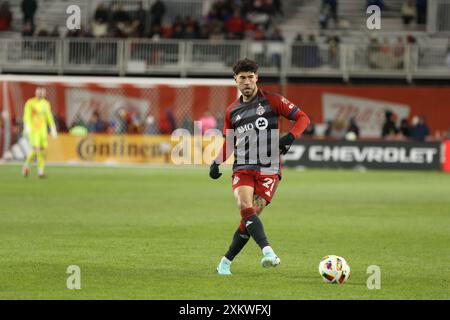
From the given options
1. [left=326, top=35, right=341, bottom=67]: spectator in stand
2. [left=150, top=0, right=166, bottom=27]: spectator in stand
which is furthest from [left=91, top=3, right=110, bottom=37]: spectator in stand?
[left=326, top=35, right=341, bottom=67]: spectator in stand

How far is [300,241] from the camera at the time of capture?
15.3m

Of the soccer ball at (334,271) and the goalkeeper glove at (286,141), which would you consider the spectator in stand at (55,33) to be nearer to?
the goalkeeper glove at (286,141)

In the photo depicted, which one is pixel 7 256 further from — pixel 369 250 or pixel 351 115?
pixel 351 115

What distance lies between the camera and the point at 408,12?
43438 mm

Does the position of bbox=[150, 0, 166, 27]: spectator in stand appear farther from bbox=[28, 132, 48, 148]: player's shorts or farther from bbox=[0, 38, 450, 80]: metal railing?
bbox=[28, 132, 48, 148]: player's shorts

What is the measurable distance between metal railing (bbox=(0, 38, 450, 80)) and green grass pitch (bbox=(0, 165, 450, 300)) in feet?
40.6

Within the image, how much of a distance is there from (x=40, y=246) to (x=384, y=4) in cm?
3274

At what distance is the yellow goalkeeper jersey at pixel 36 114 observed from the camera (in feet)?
97.6

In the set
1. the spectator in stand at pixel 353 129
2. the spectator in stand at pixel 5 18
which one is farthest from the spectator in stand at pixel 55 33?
the spectator in stand at pixel 353 129

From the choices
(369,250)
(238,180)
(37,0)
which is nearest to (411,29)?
(37,0)

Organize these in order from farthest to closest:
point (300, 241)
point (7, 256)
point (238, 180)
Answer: point (300, 241), point (7, 256), point (238, 180)

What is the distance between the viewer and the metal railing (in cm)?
4112

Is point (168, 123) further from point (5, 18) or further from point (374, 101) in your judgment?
point (5, 18)

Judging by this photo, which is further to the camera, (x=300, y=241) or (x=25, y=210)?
(x=25, y=210)
